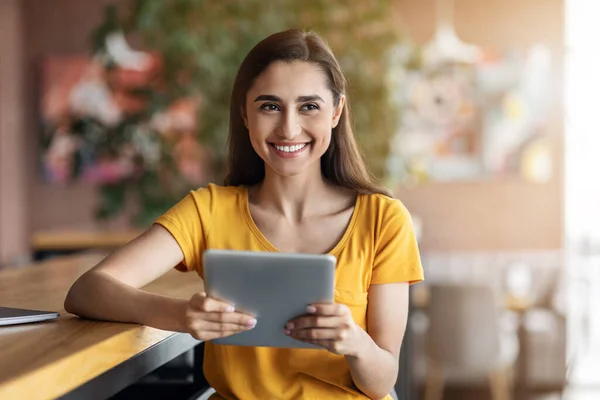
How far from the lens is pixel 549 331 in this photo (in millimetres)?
6078

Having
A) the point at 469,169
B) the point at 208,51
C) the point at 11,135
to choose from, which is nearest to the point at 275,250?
the point at 208,51

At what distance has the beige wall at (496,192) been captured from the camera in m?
7.36

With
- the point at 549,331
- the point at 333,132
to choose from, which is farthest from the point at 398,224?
the point at 549,331

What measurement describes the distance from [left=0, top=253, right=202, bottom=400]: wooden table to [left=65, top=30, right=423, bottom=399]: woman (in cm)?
6

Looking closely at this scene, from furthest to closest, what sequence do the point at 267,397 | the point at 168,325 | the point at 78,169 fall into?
the point at 78,169
the point at 267,397
the point at 168,325

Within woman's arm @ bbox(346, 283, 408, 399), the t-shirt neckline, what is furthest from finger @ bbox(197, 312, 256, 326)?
the t-shirt neckline

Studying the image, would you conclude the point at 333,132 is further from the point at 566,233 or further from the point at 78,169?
the point at 566,233

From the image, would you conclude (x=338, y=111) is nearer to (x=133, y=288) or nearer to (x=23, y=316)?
(x=133, y=288)

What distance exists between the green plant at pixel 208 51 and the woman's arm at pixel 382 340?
281 centimetres

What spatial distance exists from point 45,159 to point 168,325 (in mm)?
6708

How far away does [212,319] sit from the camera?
1411 mm

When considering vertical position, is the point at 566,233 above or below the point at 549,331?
above

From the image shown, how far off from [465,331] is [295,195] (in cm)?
397

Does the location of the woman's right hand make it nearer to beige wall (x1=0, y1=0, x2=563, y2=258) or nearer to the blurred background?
the blurred background
